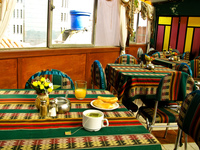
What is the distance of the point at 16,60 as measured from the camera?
3188 millimetres

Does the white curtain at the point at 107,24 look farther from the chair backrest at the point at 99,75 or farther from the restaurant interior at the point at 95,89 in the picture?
the chair backrest at the point at 99,75

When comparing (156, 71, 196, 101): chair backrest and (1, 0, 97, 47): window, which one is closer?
(156, 71, 196, 101): chair backrest

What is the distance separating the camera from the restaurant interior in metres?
1.07

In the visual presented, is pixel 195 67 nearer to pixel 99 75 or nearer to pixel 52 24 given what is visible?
pixel 99 75

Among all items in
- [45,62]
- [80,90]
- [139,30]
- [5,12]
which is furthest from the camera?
[139,30]

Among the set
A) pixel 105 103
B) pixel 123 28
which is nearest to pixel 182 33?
pixel 123 28

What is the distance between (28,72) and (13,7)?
3.28 feet

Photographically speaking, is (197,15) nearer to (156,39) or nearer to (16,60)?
(156,39)

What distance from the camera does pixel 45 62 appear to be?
365cm

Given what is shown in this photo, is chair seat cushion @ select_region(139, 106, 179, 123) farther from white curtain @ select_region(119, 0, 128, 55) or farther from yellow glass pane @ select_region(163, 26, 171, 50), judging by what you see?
yellow glass pane @ select_region(163, 26, 171, 50)

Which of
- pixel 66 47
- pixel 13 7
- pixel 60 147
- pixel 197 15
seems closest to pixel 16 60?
pixel 13 7

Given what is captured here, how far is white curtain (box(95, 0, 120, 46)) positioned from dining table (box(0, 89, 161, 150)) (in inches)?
143

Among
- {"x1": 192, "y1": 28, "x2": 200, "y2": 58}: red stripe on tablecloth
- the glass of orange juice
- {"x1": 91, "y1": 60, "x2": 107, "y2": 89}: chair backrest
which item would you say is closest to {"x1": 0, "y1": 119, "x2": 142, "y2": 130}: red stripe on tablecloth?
the glass of orange juice

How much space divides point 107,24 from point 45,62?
2.03 m
